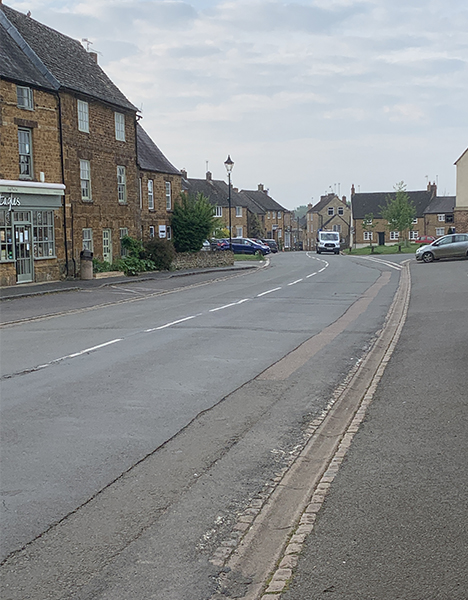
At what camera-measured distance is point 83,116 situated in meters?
32.2

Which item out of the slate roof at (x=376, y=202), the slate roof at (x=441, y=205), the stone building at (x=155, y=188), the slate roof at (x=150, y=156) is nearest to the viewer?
the stone building at (x=155, y=188)

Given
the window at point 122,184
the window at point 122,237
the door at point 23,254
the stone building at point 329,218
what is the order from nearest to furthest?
1. the door at point 23,254
2. the window at point 122,237
3. the window at point 122,184
4. the stone building at point 329,218

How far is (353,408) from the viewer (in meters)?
7.97

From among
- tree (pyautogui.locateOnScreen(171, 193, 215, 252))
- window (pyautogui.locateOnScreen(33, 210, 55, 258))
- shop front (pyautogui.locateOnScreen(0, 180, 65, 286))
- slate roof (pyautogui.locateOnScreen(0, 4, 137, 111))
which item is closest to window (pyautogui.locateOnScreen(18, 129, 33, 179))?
shop front (pyautogui.locateOnScreen(0, 180, 65, 286))

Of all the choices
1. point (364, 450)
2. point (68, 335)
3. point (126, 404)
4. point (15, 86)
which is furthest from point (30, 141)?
point (364, 450)

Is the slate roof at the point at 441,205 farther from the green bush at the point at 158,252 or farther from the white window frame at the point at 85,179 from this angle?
the white window frame at the point at 85,179

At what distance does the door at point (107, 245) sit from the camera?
34.4m

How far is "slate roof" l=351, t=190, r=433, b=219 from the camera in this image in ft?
356

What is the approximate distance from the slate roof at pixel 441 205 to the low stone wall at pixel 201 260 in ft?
218

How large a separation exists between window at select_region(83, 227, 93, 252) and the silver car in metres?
20.9

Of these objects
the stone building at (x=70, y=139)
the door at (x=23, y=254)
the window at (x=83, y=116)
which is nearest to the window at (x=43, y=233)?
the stone building at (x=70, y=139)

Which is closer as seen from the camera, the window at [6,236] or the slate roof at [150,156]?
the window at [6,236]

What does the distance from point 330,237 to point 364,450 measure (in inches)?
2975

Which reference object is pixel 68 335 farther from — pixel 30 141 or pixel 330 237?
pixel 330 237
